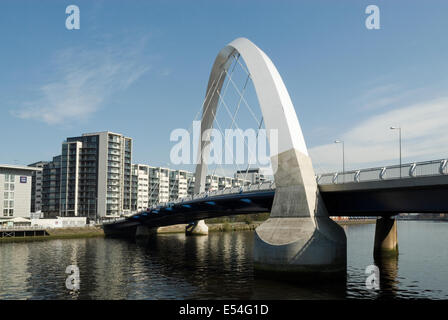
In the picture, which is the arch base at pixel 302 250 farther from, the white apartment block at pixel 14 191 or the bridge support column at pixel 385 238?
the white apartment block at pixel 14 191

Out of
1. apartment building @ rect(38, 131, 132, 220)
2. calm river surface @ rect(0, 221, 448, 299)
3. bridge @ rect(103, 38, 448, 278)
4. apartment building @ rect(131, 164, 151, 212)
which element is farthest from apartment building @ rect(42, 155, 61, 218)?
bridge @ rect(103, 38, 448, 278)

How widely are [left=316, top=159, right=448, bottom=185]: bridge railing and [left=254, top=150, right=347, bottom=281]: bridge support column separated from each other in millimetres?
1709

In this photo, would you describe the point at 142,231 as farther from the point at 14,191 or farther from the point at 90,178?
the point at 90,178

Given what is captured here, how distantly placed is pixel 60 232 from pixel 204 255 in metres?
47.1

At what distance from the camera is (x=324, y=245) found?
3288 cm

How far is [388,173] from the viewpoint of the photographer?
3125 cm

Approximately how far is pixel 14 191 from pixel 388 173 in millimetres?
83382

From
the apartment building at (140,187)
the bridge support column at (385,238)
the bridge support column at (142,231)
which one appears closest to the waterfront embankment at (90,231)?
the bridge support column at (142,231)

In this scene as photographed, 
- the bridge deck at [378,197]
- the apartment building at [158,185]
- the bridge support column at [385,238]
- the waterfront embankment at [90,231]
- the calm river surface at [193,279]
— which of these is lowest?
the waterfront embankment at [90,231]

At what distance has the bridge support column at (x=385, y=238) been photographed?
45.6m

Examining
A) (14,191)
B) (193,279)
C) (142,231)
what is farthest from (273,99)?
A: (14,191)

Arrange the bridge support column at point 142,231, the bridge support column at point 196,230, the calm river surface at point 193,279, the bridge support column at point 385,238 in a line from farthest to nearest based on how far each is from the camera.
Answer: the bridge support column at point 196,230
the bridge support column at point 142,231
the bridge support column at point 385,238
the calm river surface at point 193,279

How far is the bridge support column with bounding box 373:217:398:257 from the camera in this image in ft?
149

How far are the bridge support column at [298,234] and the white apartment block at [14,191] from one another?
2890 inches
